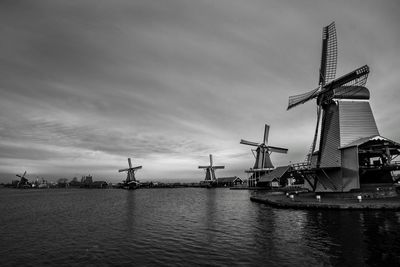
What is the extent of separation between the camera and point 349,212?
28141 millimetres

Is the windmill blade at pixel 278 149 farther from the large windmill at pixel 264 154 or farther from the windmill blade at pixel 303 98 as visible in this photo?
the windmill blade at pixel 303 98

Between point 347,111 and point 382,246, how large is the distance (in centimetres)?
2763

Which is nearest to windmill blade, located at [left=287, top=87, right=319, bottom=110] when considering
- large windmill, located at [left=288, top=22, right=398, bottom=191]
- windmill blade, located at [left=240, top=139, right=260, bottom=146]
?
large windmill, located at [left=288, top=22, right=398, bottom=191]

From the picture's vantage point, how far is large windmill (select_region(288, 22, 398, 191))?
35.9m

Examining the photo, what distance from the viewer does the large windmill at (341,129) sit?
35.9m

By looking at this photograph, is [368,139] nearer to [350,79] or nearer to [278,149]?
[350,79]

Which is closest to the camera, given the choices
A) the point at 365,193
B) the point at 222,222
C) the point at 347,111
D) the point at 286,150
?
the point at 222,222

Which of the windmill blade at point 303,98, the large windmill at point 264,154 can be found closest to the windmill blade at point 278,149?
the large windmill at point 264,154

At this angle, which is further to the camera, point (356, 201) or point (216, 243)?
point (356, 201)

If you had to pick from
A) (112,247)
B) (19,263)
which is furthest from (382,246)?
(19,263)

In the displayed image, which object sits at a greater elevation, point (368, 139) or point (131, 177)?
point (368, 139)

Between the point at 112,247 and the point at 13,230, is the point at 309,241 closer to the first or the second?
the point at 112,247

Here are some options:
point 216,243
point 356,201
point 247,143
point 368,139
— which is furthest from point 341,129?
point 247,143

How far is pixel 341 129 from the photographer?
37.6 metres
